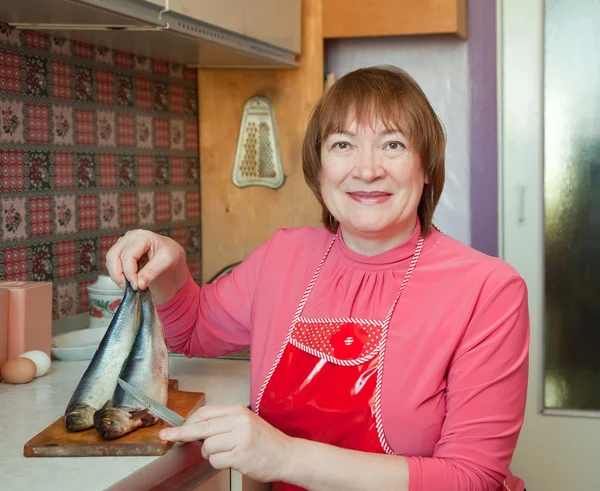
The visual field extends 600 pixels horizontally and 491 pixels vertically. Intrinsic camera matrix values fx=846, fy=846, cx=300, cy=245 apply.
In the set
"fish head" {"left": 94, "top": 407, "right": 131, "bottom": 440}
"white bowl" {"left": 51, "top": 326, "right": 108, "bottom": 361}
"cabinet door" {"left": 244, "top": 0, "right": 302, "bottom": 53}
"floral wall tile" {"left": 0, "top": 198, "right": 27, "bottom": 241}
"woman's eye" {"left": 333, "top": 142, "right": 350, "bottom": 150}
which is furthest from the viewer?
"cabinet door" {"left": 244, "top": 0, "right": 302, "bottom": 53}

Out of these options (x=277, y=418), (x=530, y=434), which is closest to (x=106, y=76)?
(x=277, y=418)

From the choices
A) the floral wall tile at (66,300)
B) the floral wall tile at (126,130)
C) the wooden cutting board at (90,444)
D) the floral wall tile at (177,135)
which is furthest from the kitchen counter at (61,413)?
the floral wall tile at (177,135)

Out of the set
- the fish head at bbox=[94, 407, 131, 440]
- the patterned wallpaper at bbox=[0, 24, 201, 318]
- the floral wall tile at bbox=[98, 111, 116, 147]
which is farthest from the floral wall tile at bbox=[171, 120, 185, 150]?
the fish head at bbox=[94, 407, 131, 440]

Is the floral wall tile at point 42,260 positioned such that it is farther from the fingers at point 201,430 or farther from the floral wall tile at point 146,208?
the fingers at point 201,430

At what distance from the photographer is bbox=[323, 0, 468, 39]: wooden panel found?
2570mm

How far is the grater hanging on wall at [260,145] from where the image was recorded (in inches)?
106

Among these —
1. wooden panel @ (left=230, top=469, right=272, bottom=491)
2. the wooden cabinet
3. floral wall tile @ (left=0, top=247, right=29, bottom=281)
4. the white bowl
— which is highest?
the wooden cabinet

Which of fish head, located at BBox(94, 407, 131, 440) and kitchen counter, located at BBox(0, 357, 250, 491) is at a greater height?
fish head, located at BBox(94, 407, 131, 440)

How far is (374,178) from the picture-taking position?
1.38 meters

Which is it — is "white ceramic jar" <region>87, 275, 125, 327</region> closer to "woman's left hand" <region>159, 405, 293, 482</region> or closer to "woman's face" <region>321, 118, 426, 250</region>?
"woman's face" <region>321, 118, 426, 250</region>

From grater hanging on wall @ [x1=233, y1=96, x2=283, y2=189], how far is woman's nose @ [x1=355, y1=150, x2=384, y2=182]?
4.35 feet

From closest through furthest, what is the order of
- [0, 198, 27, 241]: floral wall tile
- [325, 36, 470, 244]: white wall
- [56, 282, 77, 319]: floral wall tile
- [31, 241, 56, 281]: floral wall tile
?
[0, 198, 27, 241]: floral wall tile, [31, 241, 56, 281]: floral wall tile, [56, 282, 77, 319]: floral wall tile, [325, 36, 470, 244]: white wall

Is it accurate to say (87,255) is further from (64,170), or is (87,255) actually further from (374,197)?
(374,197)

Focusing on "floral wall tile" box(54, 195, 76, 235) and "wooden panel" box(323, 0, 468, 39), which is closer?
"floral wall tile" box(54, 195, 76, 235)
